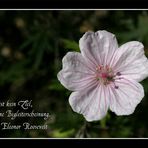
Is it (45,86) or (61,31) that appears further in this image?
(45,86)

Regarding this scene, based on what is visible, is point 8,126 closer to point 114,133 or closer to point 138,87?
point 114,133

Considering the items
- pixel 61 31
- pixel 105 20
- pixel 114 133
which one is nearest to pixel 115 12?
pixel 105 20

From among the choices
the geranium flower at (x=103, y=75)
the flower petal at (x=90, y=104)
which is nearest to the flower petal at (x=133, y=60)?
the geranium flower at (x=103, y=75)

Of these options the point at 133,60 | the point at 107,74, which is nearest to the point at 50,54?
the point at 107,74

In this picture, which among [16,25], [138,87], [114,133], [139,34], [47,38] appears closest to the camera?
[138,87]

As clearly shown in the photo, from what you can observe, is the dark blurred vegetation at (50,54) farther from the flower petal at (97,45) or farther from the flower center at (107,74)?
the flower petal at (97,45)

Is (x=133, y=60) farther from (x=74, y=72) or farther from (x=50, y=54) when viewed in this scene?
(x=50, y=54)

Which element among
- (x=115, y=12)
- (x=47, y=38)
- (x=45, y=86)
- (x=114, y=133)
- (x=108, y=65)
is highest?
(x=115, y=12)
